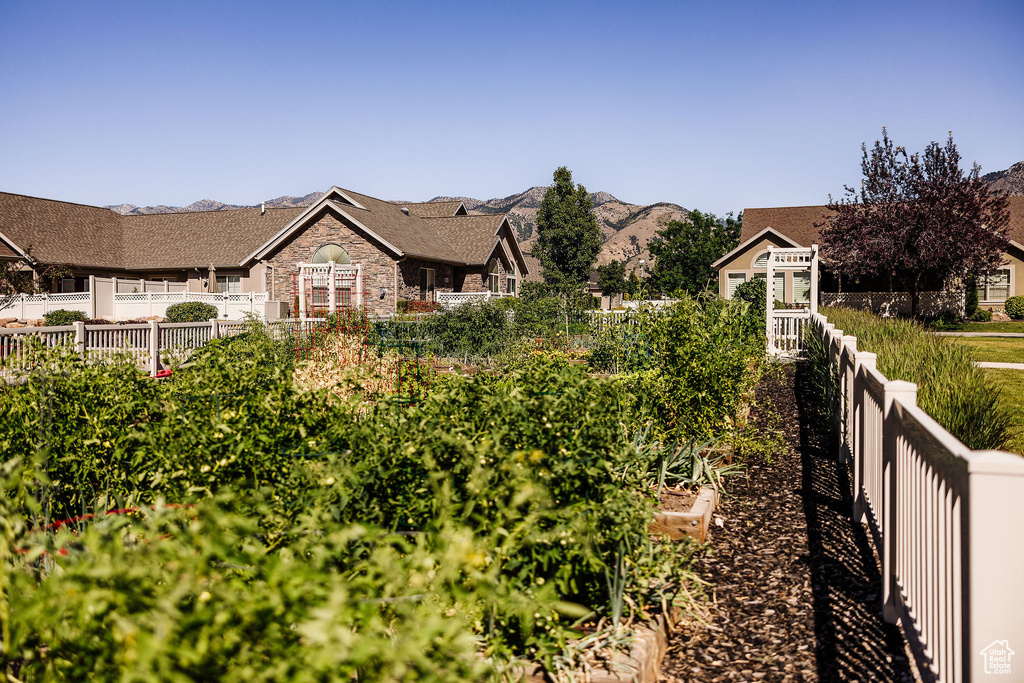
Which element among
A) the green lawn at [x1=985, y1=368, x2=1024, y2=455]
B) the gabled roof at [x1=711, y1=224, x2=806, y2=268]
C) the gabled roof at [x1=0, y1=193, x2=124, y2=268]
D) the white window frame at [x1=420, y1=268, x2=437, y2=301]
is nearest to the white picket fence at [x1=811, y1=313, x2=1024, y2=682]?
the green lawn at [x1=985, y1=368, x2=1024, y2=455]

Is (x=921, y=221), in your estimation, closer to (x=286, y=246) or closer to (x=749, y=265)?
(x=749, y=265)

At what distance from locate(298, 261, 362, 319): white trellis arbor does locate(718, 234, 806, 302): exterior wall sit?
54.7ft

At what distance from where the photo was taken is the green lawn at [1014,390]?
694 centimetres

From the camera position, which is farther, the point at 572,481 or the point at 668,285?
the point at 668,285

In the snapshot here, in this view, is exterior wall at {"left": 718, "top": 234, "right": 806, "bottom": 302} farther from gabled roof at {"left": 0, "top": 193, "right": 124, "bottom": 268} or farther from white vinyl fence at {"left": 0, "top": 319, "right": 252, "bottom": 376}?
gabled roof at {"left": 0, "top": 193, "right": 124, "bottom": 268}

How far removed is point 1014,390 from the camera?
1081cm

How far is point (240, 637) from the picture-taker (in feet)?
4.49

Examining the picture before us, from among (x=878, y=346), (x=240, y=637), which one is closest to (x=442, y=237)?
(x=878, y=346)

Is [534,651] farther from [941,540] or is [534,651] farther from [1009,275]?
[1009,275]

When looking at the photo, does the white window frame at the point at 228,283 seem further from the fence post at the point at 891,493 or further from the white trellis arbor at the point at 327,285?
the fence post at the point at 891,493

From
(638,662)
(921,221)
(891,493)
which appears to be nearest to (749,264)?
(921,221)

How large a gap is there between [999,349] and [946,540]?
60.0 ft

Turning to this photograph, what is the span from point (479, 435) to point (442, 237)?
31.9m
